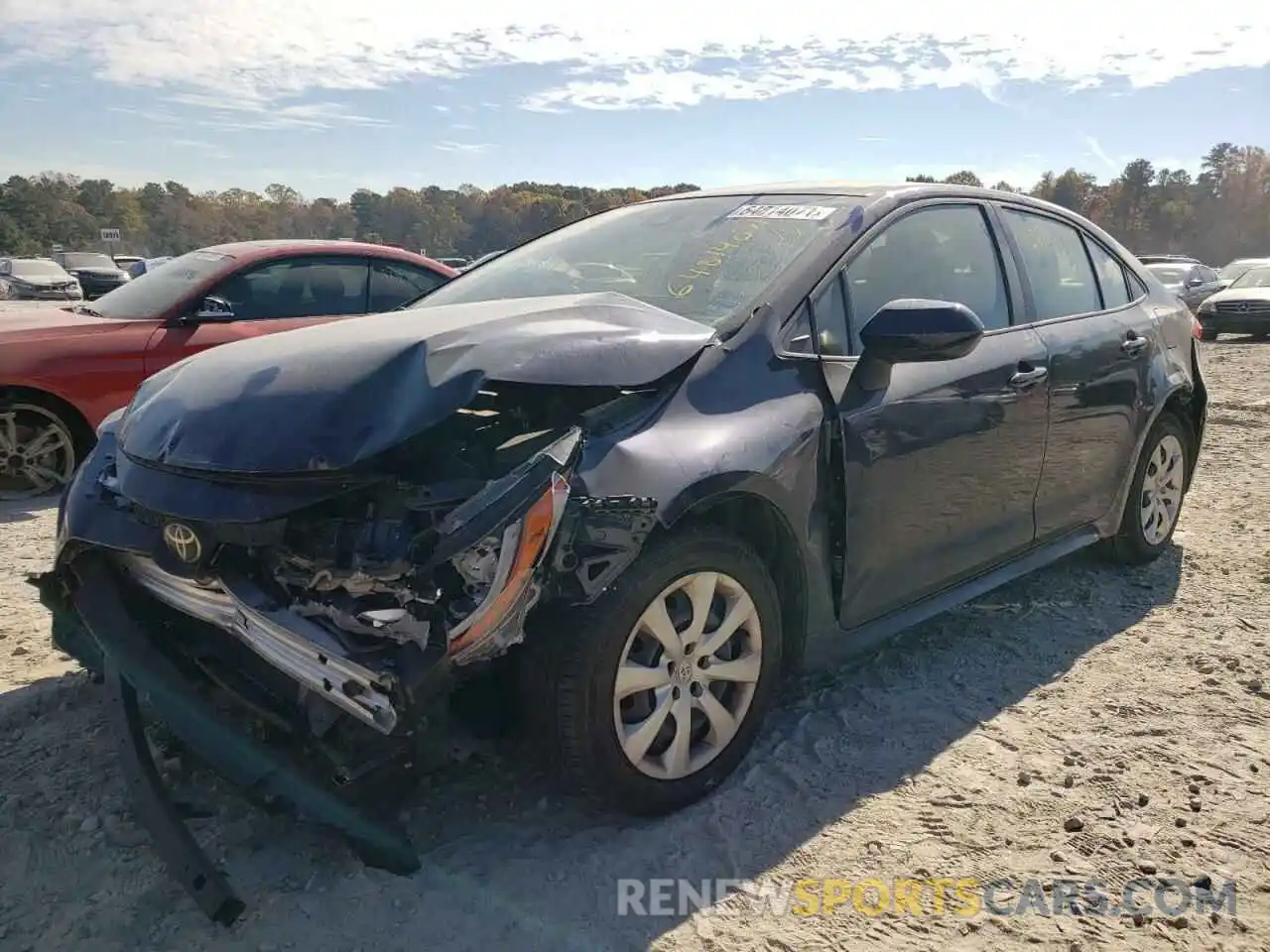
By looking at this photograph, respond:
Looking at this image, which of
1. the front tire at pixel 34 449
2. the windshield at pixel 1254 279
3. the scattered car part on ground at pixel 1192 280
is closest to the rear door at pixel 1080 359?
the front tire at pixel 34 449

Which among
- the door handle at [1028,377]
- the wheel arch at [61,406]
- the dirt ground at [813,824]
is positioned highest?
the door handle at [1028,377]

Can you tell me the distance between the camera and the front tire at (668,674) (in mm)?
2305

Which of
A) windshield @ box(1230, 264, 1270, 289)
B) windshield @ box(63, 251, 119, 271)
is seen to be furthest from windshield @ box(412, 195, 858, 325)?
windshield @ box(63, 251, 119, 271)

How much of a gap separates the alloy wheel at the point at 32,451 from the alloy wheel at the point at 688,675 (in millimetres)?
4899

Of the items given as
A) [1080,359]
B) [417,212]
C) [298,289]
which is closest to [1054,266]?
[1080,359]

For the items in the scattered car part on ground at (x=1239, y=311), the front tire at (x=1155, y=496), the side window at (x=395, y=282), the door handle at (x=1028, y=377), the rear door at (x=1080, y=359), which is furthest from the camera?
the scattered car part on ground at (x=1239, y=311)

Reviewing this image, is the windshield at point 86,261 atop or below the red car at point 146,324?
atop

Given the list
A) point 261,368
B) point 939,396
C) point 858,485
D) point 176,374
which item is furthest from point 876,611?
point 176,374

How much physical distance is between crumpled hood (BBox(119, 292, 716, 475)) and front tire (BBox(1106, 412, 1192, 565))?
8.88ft

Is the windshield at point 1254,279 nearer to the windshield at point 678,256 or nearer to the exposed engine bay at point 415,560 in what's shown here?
the windshield at point 678,256

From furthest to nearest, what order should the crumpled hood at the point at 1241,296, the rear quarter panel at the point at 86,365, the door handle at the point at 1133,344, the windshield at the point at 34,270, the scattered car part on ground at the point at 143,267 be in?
the windshield at the point at 34,270 → the crumpled hood at the point at 1241,296 → the scattered car part on ground at the point at 143,267 → the rear quarter panel at the point at 86,365 → the door handle at the point at 1133,344

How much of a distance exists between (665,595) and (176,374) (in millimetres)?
1539

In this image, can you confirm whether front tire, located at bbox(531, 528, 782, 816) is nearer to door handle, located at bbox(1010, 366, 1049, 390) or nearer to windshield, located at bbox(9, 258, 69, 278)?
door handle, located at bbox(1010, 366, 1049, 390)

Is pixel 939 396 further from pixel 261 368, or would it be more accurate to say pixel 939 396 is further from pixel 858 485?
pixel 261 368
